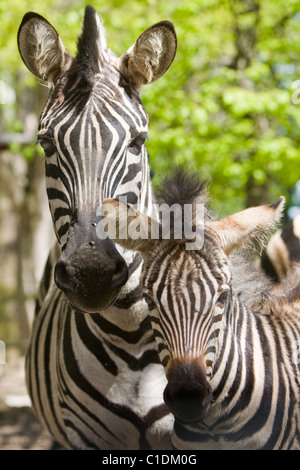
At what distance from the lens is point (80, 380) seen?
420 centimetres

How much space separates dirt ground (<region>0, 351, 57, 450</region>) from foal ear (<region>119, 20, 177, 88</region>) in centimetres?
548

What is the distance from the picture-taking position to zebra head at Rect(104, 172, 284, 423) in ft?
9.85

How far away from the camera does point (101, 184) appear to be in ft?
12.1

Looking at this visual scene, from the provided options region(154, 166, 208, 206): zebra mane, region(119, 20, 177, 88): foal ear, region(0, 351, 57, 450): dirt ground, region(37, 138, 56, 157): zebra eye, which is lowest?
region(0, 351, 57, 450): dirt ground

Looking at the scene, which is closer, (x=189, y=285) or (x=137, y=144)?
(x=189, y=285)

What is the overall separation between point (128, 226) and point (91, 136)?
0.70 metres

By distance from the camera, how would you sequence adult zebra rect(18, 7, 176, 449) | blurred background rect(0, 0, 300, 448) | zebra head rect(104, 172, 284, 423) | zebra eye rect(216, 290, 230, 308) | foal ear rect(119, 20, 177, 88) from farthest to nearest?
blurred background rect(0, 0, 300, 448), foal ear rect(119, 20, 177, 88), adult zebra rect(18, 7, 176, 449), zebra eye rect(216, 290, 230, 308), zebra head rect(104, 172, 284, 423)

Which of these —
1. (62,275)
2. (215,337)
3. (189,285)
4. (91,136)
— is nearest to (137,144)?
(91,136)

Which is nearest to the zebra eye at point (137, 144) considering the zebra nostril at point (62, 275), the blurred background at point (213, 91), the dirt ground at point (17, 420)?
the zebra nostril at point (62, 275)

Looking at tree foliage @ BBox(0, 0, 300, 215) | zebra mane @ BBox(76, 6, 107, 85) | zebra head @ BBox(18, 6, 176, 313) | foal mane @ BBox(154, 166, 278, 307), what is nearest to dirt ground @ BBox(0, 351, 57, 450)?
tree foliage @ BBox(0, 0, 300, 215)

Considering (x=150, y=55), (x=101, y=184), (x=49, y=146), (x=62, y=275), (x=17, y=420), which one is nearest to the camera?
(x=62, y=275)

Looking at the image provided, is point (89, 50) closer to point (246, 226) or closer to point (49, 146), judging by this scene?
point (49, 146)

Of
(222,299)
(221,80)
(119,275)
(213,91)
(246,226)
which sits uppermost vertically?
(221,80)

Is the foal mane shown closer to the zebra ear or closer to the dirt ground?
the zebra ear
